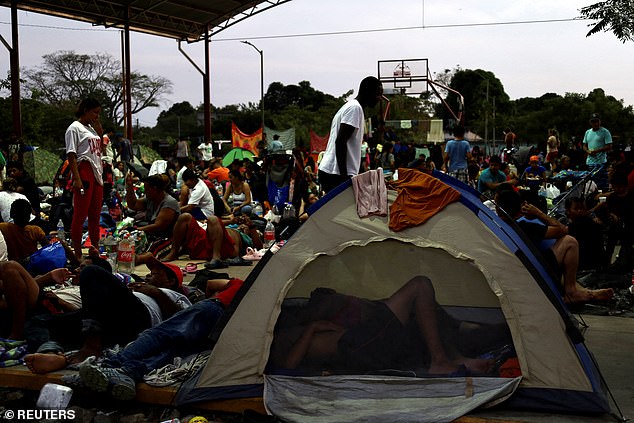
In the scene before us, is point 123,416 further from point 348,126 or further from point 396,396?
point 348,126

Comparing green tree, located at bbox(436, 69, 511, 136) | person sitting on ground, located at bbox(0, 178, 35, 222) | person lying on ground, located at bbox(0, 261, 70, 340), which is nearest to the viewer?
person lying on ground, located at bbox(0, 261, 70, 340)

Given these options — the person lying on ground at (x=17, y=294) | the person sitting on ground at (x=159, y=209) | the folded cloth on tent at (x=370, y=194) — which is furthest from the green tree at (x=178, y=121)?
the folded cloth on tent at (x=370, y=194)

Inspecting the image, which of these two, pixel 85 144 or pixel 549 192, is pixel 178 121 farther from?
pixel 85 144

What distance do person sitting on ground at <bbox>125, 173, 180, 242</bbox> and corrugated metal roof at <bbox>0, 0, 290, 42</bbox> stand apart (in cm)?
1535

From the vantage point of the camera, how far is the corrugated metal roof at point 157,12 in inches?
942

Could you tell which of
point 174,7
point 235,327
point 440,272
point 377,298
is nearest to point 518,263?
point 440,272

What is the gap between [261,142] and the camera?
1021 inches

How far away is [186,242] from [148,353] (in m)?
5.05

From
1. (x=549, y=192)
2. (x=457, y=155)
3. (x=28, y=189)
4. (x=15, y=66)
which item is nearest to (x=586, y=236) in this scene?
(x=549, y=192)

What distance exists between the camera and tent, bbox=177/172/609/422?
4.06 metres

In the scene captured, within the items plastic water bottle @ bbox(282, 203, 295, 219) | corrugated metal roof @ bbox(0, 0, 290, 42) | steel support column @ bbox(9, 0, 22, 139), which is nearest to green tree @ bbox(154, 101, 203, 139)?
corrugated metal roof @ bbox(0, 0, 290, 42)

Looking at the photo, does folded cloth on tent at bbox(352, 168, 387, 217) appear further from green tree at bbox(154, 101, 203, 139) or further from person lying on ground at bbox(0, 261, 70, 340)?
green tree at bbox(154, 101, 203, 139)

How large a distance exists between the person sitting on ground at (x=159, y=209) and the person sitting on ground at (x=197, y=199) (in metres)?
0.73

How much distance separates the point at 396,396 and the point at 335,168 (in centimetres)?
286
